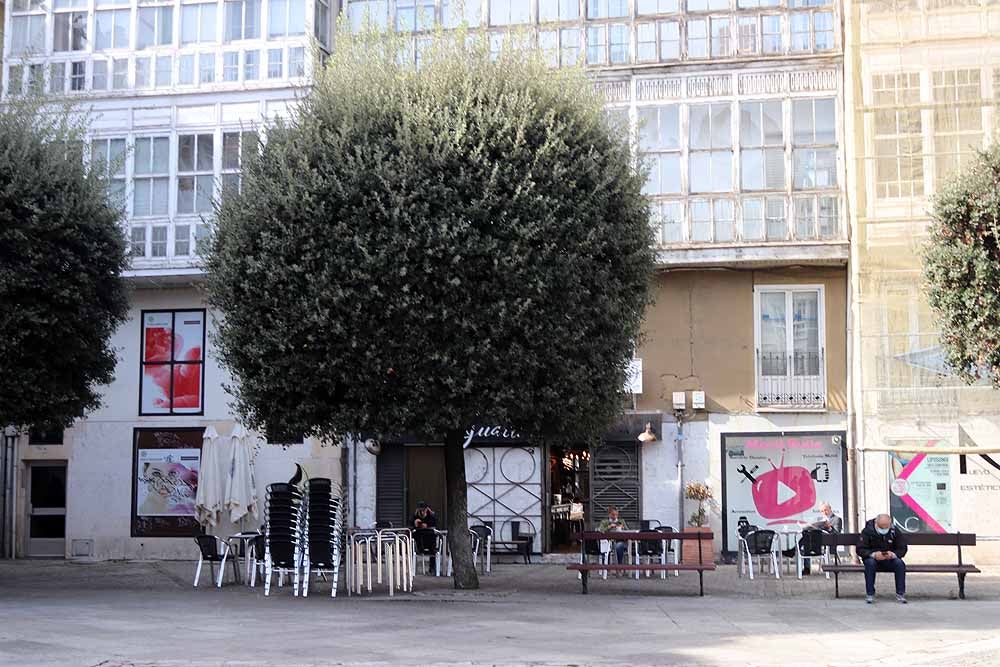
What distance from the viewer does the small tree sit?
58.9 feet

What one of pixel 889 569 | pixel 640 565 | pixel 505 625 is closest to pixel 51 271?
pixel 505 625

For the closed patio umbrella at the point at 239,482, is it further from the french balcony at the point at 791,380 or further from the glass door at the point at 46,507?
the french balcony at the point at 791,380

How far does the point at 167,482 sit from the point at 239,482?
2782 mm

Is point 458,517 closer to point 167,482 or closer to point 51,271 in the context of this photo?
point 51,271

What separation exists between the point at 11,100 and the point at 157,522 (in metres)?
10.7

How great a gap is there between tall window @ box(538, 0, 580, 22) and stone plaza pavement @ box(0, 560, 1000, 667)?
11.6 metres

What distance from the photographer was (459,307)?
16.4 m

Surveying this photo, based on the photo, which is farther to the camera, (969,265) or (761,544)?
(761,544)

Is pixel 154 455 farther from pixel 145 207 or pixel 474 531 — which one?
pixel 474 531

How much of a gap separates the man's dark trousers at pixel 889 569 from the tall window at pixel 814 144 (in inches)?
366

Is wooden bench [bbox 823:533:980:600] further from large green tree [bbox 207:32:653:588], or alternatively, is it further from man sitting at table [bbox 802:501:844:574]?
large green tree [bbox 207:32:653:588]

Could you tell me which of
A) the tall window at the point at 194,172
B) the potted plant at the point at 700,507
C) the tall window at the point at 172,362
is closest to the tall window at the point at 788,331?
the potted plant at the point at 700,507

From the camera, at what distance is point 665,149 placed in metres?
24.9

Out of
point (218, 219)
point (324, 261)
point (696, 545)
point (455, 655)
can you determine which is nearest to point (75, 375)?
point (218, 219)
